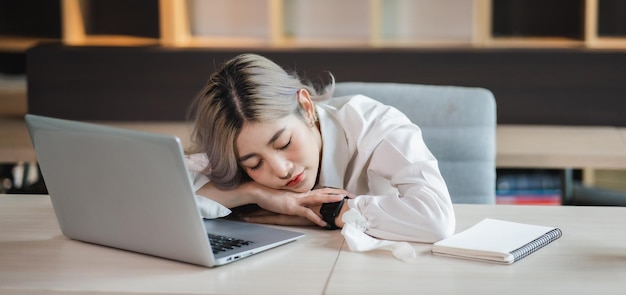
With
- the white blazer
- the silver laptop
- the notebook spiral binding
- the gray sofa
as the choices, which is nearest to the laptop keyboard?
the silver laptop

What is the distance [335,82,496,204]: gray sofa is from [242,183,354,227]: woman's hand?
0.60m

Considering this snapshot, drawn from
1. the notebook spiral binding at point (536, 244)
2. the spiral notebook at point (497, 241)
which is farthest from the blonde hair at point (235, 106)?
the notebook spiral binding at point (536, 244)

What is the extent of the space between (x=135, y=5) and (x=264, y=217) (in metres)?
1.89

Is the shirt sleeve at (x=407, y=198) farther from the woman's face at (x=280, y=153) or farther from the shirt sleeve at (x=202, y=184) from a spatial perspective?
the shirt sleeve at (x=202, y=184)

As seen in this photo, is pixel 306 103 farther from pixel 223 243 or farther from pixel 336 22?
pixel 336 22

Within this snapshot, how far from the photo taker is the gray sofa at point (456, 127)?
2354 mm

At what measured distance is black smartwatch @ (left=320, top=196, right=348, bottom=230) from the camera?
174cm

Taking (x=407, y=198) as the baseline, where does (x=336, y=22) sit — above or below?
above

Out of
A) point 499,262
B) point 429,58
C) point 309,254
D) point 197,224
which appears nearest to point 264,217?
point 309,254

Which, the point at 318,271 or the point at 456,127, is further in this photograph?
the point at 456,127

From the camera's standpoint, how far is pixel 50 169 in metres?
1.62

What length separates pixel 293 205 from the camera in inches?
70.3

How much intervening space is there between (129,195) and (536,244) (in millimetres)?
663

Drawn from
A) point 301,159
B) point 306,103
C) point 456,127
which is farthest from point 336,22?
point 301,159
